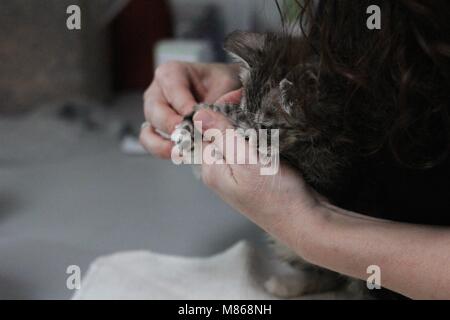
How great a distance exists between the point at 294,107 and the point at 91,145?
99 cm

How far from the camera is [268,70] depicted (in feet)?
2.35

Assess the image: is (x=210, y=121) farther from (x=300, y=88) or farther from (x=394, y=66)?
(x=394, y=66)

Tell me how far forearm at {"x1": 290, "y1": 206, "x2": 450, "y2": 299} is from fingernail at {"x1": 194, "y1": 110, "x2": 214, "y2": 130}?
0.54ft

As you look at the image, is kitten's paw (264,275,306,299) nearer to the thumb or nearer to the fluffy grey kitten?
the fluffy grey kitten

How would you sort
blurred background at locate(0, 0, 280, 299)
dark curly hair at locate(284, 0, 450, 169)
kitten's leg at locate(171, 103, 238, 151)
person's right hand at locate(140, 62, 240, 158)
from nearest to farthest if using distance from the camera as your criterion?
dark curly hair at locate(284, 0, 450, 169) < kitten's leg at locate(171, 103, 238, 151) < person's right hand at locate(140, 62, 240, 158) < blurred background at locate(0, 0, 280, 299)

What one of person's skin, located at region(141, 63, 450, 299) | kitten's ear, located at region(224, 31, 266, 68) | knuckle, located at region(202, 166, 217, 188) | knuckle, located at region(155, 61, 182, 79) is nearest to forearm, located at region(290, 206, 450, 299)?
person's skin, located at region(141, 63, 450, 299)

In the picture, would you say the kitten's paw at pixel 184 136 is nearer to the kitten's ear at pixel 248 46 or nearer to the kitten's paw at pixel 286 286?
the kitten's ear at pixel 248 46

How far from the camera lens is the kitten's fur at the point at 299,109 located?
664mm

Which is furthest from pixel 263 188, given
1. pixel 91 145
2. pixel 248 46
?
pixel 91 145

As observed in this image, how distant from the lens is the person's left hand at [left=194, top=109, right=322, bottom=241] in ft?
2.17

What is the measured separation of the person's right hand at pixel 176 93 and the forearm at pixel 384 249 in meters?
0.26

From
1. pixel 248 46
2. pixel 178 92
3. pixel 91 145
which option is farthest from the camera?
pixel 91 145

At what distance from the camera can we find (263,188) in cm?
67
